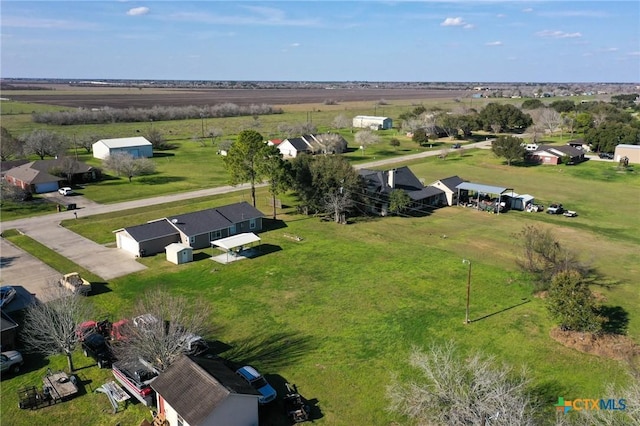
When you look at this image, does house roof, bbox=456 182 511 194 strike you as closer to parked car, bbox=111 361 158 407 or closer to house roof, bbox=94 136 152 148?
parked car, bbox=111 361 158 407

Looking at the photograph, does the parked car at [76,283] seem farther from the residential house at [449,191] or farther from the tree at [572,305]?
the residential house at [449,191]

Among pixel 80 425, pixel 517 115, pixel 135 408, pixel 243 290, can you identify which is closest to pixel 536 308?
pixel 243 290

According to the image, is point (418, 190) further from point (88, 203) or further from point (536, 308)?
point (88, 203)

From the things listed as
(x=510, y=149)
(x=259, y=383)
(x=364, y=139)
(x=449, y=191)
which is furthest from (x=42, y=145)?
(x=510, y=149)

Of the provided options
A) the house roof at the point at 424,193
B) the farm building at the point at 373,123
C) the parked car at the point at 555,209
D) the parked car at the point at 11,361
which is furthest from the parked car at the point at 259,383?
the farm building at the point at 373,123

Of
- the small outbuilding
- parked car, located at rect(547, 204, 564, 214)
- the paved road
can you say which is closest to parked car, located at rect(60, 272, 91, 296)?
the paved road
